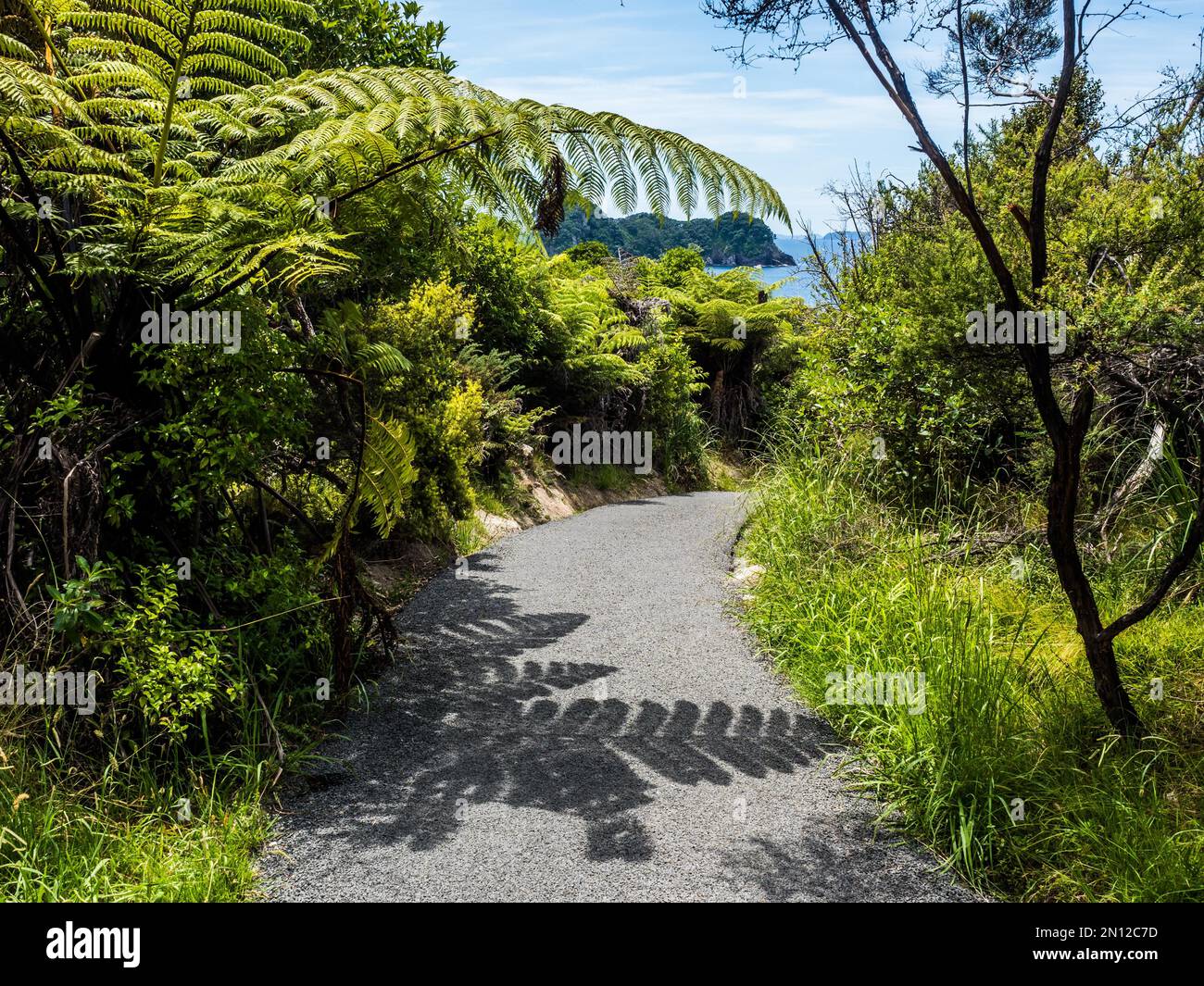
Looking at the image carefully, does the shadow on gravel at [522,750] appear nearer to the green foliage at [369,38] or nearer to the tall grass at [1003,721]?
the tall grass at [1003,721]

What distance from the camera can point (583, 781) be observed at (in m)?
4.30

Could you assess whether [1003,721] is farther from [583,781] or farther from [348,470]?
[348,470]

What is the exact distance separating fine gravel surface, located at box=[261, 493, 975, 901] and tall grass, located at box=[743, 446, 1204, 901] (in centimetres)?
24

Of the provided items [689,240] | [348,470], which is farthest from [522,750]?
[689,240]

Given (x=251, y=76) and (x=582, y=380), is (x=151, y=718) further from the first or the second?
(x=582, y=380)

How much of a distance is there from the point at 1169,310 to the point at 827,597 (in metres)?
2.69

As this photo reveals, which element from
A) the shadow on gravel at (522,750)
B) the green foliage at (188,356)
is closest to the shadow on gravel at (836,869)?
the shadow on gravel at (522,750)

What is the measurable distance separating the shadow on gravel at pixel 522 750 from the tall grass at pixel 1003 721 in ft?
2.03

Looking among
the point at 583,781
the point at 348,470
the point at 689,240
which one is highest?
the point at 689,240

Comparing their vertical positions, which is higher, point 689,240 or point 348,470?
point 689,240

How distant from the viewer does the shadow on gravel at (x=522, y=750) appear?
3.94 meters

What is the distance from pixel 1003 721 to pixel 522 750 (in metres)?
2.34

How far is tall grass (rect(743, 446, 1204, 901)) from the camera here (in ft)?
11.9

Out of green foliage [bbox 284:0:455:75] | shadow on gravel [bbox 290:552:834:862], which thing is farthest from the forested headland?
green foliage [bbox 284:0:455:75]
